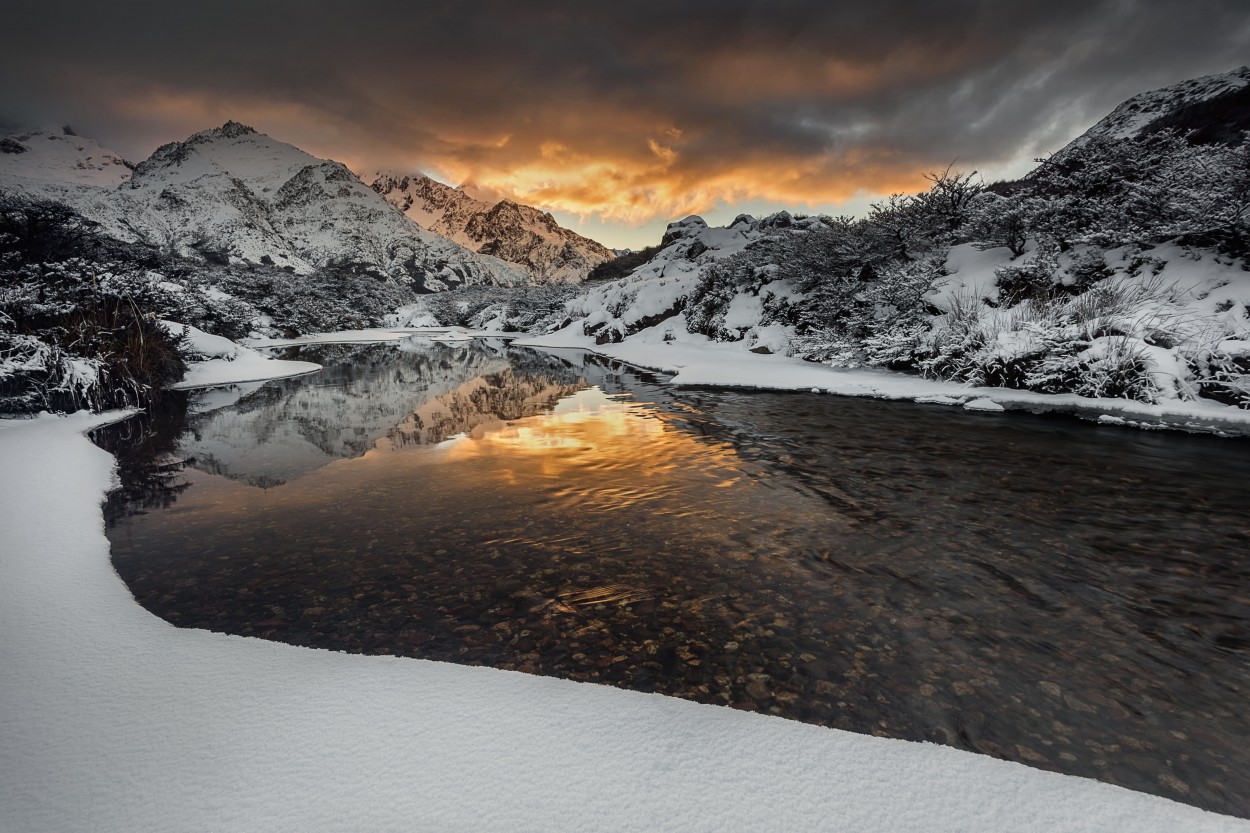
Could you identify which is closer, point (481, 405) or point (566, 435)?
point (566, 435)

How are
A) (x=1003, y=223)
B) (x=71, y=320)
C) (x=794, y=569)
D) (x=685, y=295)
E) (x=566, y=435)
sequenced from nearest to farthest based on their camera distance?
(x=794, y=569) < (x=566, y=435) < (x=71, y=320) < (x=1003, y=223) < (x=685, y=295)

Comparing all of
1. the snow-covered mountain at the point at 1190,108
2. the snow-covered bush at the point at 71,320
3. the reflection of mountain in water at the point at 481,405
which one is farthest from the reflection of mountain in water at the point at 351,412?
the snow-covered mountain at the point at 1190,108

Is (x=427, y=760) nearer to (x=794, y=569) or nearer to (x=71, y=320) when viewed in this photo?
(x=794, y=569)

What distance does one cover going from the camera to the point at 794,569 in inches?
209

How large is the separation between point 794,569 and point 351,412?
44.3ft

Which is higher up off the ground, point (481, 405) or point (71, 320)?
point (71, 320)

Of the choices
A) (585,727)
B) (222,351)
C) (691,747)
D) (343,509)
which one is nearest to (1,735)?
(585,727)

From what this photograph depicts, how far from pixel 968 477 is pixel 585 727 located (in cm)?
766

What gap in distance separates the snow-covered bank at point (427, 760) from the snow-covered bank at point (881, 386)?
11.7 meters

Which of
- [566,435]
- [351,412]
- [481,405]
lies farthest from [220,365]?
[566,435]

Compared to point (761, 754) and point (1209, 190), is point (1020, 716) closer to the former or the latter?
point (761, 754)

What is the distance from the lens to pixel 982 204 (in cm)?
2025

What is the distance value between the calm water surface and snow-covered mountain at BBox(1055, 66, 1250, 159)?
27914 mm

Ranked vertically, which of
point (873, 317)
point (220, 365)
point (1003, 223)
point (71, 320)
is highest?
point (1003, 223)
